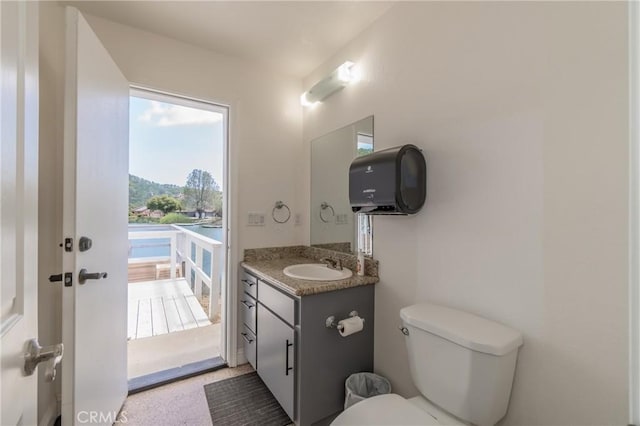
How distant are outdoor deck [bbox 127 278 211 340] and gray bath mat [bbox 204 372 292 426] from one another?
1.17 m

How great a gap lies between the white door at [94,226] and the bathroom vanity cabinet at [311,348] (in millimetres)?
868

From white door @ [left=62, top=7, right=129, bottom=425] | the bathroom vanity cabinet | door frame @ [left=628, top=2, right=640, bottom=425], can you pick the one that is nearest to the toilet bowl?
the bathroom vanity cabinet

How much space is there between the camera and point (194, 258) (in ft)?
12.8

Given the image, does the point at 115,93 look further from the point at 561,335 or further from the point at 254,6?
the point at 561,335

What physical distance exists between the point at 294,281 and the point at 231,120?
1.44 meters

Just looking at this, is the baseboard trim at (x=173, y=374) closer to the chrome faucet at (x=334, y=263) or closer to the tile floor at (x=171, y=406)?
the tile floor at (x=171, y=406)

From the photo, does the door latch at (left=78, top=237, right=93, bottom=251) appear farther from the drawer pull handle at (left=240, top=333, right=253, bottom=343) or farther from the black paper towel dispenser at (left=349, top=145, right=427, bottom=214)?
the black paper towel dispenser at (left=349, top=145, right=427, bottom=214)

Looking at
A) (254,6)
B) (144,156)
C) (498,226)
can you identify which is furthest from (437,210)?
(144,156)

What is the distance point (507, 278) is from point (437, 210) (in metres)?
0.43

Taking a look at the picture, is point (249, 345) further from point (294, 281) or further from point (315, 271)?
point (294, 281)

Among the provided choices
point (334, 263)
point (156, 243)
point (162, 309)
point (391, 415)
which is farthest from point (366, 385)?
point (156, 243)

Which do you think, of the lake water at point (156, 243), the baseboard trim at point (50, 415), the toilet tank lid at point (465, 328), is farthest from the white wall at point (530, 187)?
the lake water at point (156, 243)

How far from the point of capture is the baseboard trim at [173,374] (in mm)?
1894

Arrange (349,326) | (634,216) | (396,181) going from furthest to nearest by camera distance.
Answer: (349,326) → (396,181) → (634,216)
